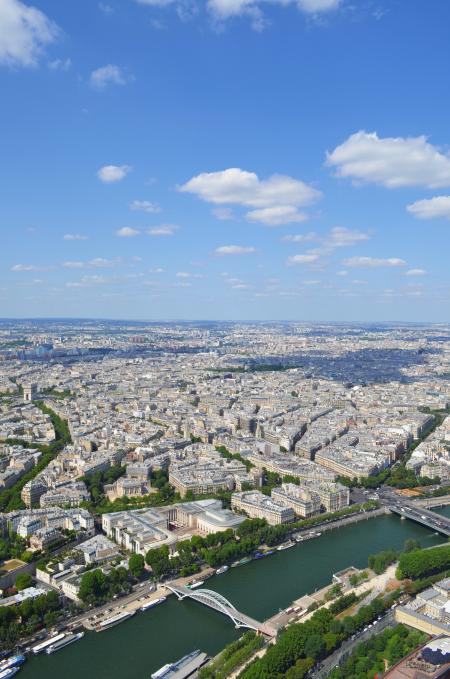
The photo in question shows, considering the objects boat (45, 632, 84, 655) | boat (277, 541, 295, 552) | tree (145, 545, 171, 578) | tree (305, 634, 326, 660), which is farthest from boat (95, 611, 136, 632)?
boat (277, 541, 295, 552)

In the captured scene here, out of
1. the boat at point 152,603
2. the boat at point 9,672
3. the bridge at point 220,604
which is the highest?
the bridge at point 220,604

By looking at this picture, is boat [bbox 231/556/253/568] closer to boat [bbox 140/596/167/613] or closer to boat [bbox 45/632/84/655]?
boat [bbox 140/596/167/613]

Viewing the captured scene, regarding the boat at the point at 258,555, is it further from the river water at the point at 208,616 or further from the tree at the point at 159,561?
the tree at the point at 159,561

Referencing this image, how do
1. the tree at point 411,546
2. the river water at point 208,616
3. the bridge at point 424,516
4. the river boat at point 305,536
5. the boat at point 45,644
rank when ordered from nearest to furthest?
the river water at point 208,616 → the boat at point 45,644 → the tree at point 411,546 → the river boat at point 305,536 → the bridge at point 424,516

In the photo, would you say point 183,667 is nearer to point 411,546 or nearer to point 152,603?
point 152,603

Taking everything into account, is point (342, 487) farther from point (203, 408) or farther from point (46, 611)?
point (203, 408)

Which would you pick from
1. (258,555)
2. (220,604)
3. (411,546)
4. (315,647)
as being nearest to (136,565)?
(220,604)

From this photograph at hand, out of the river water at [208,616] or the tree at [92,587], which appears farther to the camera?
the tree at [92,587]

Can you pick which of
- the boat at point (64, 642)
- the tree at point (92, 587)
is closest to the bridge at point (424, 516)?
the tree at point (92, 587)
